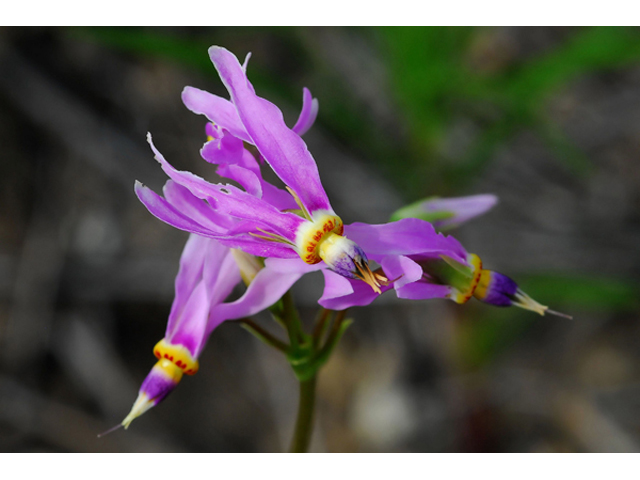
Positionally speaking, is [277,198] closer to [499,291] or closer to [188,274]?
[188,274]

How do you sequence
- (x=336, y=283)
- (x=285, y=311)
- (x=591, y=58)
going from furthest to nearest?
1. (x=591, y=58)
2. (x=285, y=311)
3. (x=336, y=283)

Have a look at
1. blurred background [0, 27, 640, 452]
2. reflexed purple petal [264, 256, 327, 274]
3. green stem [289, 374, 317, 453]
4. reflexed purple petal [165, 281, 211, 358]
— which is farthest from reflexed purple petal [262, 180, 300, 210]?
blurred background [0, 27, 640, 452]

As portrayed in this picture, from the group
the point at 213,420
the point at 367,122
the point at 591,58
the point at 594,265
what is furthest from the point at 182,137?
the point at 594,265

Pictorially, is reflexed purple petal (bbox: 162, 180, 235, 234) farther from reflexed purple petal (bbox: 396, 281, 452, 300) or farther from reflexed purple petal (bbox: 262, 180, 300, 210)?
reflexed purple petal (bbox: 396, 281, 452, 300)

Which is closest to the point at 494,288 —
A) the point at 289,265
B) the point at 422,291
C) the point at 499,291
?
the point at 499,291

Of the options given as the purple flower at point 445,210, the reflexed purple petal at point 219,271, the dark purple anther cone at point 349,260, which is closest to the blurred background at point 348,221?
the purple flower at point 445,210

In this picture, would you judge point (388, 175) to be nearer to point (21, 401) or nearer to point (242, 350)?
point (242, 350)

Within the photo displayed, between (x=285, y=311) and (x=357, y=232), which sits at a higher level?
(x=357, y=232)
